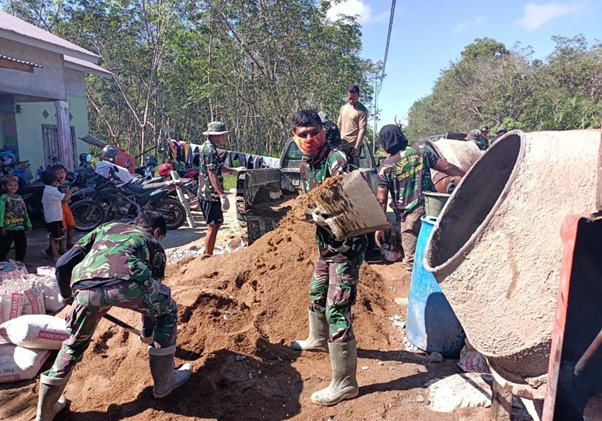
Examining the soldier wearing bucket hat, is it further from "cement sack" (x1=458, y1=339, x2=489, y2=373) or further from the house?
the house

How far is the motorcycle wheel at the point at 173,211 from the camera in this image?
29.9 ft

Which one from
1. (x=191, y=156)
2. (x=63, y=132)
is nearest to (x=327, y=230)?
(x=63, y=132)

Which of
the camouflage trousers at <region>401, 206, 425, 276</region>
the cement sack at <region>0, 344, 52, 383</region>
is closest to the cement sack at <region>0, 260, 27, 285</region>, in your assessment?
the cement sack at <region>0, 344, 52, 383</region>

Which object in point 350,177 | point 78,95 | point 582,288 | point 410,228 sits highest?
point 78,95

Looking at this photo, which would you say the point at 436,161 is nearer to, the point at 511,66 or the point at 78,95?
the point at 78,95

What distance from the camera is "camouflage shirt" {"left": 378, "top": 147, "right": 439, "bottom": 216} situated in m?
5.19

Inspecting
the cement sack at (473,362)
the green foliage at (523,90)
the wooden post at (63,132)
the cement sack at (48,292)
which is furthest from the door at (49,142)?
the green foliage at (523,90)

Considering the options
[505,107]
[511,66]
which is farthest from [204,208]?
[511,66]

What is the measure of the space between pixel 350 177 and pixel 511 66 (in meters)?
31.4

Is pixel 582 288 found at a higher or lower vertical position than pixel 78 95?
lower

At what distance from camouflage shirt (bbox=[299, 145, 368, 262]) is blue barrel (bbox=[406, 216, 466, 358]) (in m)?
0.72

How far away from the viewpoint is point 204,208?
6.09 meters

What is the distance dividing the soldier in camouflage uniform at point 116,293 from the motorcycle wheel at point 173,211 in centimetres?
612

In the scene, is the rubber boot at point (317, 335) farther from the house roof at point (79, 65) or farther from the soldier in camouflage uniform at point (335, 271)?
the house roof at point (79, 65)
